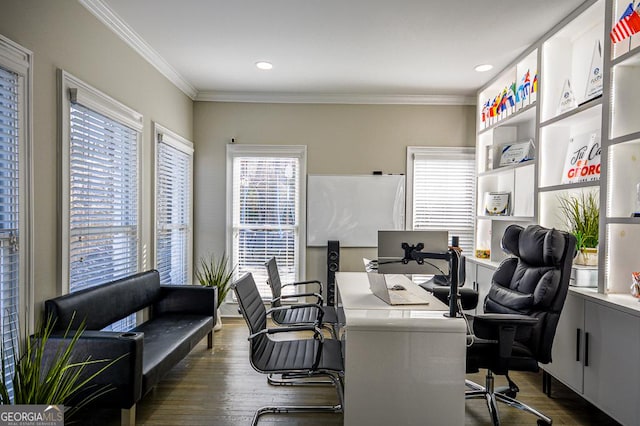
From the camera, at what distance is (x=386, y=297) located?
232cm

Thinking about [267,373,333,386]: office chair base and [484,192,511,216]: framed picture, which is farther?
[484,192,511,216]: framed picture

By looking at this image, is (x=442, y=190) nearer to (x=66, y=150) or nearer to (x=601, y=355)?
(x=601, y=355)

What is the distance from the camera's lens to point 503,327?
7.00 feet

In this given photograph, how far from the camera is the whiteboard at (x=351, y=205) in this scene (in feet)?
15.4

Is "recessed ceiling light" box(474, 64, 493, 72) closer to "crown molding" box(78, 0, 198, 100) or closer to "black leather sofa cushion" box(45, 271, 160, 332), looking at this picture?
"crown molding" box(78, 0, 198, 100)

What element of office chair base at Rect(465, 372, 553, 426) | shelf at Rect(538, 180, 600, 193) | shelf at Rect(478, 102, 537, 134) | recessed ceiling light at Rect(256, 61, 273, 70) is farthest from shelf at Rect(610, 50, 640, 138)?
recessed ceiling light at Rect(256, 61, 273, 70)

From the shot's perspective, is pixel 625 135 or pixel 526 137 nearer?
pixel 625 135

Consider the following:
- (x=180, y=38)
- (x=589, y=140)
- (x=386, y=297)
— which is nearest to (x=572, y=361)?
(x=386, y=297)

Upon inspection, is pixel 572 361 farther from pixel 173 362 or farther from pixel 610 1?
pixel 173 362

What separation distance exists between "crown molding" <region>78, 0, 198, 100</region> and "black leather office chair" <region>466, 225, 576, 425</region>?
11.0 feet

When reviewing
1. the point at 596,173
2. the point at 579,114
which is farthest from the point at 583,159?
the point at 579,114

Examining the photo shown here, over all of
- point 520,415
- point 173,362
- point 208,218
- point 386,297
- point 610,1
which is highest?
point 610,1

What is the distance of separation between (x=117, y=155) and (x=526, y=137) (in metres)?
3.88

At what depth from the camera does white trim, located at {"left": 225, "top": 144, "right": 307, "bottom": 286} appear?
470 centimetres
